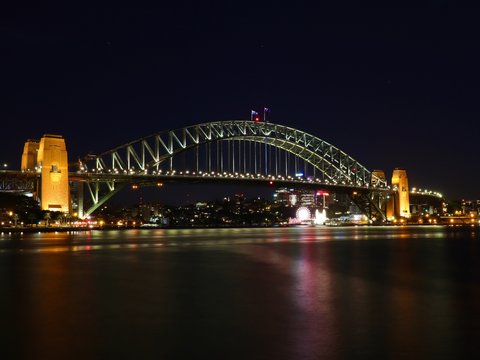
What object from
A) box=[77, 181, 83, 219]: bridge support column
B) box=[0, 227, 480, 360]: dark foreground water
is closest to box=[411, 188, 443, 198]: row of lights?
box=[77, 181, 83, 219]: bridge support column

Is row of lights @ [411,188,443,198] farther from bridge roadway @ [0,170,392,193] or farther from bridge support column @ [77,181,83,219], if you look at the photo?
bridge support column @ [77,181,83,219]

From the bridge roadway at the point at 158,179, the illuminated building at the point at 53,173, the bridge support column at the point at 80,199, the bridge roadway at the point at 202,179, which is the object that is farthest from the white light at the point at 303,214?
the illuminated building at the point at 53,173

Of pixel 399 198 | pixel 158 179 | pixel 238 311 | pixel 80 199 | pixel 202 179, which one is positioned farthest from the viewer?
pixel 399 198

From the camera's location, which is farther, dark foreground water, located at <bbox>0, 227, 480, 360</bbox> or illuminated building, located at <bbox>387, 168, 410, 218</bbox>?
illuminated building, located at <bbox>387, 168, 410, 218</bbox>

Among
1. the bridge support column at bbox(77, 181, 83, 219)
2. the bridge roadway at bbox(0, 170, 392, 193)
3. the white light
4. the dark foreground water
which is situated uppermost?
the bridge roadway at bbox(0, 170, 392, 193)

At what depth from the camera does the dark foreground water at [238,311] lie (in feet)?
25.2

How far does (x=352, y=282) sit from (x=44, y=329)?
26.4 ft

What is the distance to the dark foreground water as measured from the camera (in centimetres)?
767

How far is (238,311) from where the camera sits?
10.4 m

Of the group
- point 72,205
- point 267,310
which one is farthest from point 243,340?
point 72,205

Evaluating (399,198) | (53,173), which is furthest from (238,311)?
(399,198)

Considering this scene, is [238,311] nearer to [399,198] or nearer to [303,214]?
[399,198]

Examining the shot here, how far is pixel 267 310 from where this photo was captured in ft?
34.2

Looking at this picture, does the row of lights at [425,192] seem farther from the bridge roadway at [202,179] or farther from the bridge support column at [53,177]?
the bridge support column at [53,177]
